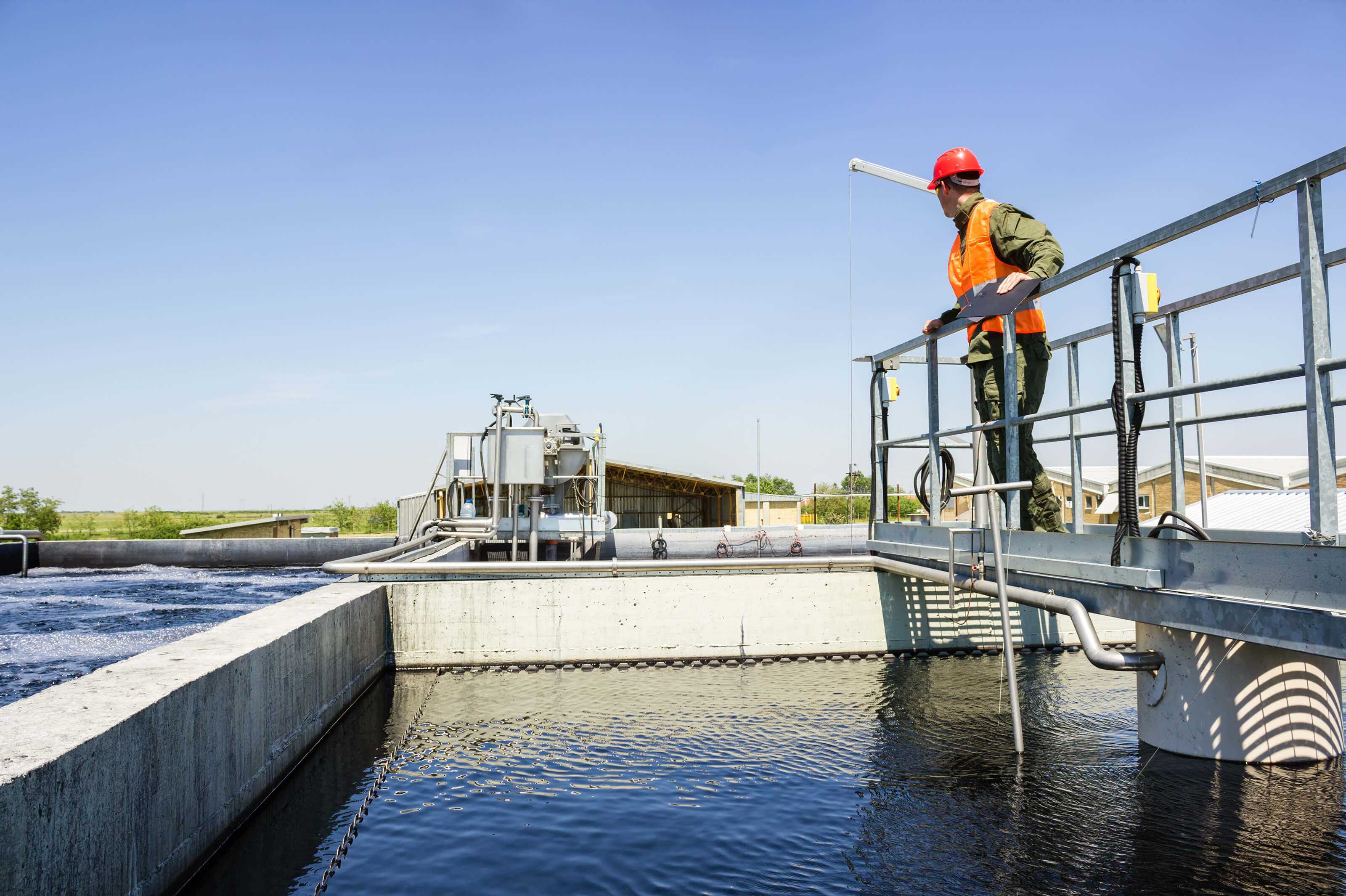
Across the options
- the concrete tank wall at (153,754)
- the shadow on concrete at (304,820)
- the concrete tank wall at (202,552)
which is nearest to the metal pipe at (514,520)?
the shadow on concrete at (304,820)

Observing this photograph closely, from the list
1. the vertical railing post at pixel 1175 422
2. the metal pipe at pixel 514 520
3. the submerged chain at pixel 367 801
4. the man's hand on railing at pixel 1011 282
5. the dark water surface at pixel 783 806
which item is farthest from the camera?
the metal pipe at pixel 514 520

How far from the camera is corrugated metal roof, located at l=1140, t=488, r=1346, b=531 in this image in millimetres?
6883

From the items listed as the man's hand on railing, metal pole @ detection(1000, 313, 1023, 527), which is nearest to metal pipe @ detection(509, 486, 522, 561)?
metal pole @ detection(1000, 313, 1023, 527)

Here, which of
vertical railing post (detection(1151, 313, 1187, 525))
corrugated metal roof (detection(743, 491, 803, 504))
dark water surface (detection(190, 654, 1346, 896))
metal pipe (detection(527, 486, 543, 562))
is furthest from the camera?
corrugated metal roof (detection(743, 491, 803, 504))

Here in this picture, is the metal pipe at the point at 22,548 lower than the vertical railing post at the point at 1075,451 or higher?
lower

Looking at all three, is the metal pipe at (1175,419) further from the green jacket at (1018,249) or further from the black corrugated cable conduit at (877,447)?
the black corrugated cable conduit at (877,447)

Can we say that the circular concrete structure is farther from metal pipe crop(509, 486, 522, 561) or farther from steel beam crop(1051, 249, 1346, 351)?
metal pipe crop(509, 486, 522, 561)

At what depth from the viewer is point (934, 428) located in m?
8.30

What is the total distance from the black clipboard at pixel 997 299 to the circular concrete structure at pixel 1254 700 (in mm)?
2350

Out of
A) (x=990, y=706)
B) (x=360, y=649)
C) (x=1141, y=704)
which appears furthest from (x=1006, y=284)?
(x=360, y=649)

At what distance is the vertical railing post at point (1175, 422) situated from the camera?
17.9 ft

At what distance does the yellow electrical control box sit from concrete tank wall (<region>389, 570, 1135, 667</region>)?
18.5ft

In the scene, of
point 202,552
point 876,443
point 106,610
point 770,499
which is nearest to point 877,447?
point 876,443

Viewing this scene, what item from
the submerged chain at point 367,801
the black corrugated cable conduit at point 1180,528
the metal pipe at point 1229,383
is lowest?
the submerged chain at point 367,801
